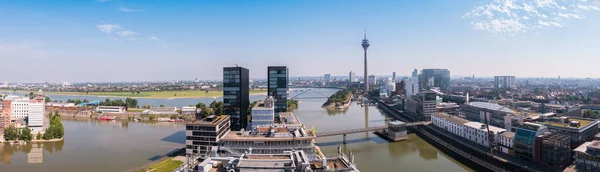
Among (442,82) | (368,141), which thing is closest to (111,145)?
(368,141)

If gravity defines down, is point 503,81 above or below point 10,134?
above

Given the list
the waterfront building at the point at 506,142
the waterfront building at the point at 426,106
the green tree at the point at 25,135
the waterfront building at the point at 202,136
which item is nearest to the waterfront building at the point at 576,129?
the waterfront building at the point at 506,142

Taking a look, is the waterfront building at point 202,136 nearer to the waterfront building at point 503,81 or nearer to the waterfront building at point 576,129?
the waterfront building at point 576,129

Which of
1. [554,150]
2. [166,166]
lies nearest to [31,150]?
[166,166]

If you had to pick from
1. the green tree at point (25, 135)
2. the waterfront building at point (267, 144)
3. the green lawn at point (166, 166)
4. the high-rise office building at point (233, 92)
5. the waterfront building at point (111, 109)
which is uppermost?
the high-rise office building at point (233, 92)

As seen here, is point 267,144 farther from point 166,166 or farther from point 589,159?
point 589,159

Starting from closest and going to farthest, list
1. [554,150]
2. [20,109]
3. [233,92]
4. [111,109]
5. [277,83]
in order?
[554,150], [233,92], [277,83], [20,109], [111,109]

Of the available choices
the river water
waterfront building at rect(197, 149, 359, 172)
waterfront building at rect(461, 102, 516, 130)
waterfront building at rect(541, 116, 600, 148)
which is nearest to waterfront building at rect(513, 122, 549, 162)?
the river water
